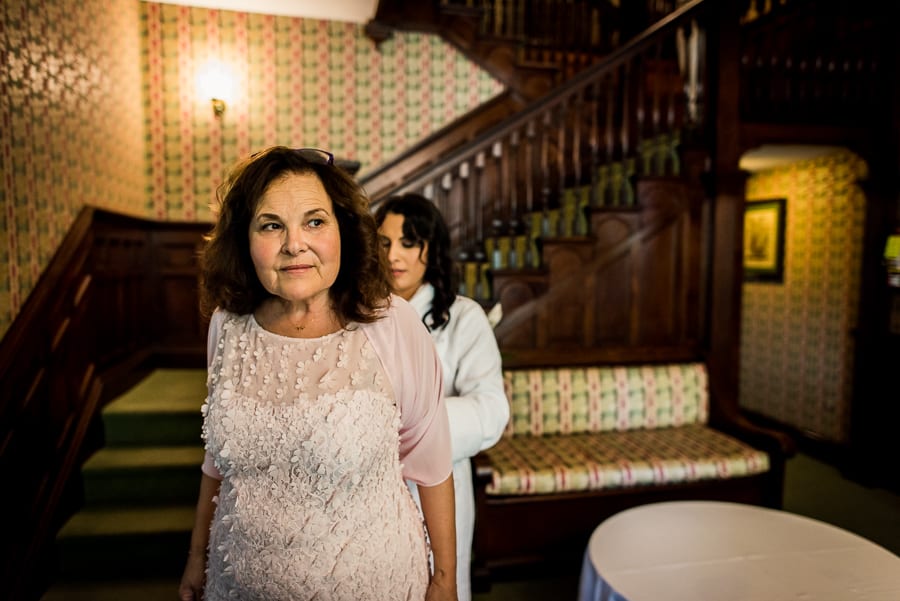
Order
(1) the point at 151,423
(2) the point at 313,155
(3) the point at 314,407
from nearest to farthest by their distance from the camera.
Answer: (3) the point at 314,407
(2) the point at 313,155
(1) the point at 151,423

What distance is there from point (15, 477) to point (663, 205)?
3.68 metres

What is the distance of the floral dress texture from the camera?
1003 millimetres

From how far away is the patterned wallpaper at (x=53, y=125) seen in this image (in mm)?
2455

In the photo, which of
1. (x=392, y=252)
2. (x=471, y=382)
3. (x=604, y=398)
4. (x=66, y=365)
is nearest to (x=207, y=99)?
(x=66, y=365)

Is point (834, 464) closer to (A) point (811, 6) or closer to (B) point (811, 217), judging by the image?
(B) point (811, 217)

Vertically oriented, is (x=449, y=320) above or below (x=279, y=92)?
below

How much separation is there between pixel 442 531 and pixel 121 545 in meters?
2.32

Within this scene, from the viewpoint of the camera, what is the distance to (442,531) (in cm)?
117

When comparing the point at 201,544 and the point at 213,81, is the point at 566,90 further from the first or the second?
the point at 201,544

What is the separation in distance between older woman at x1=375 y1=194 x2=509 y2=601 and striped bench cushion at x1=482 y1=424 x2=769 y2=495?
42.9 inches

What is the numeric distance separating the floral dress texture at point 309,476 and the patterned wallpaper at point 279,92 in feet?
12.6

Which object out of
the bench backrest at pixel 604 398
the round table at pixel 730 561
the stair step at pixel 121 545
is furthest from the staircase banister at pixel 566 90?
the round table at pixel 730 561

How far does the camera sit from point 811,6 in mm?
4000

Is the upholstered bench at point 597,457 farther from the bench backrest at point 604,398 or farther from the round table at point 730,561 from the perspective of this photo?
the round table at point 730,561
